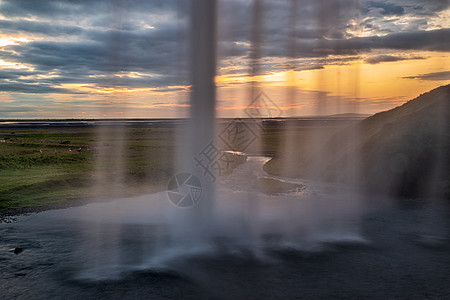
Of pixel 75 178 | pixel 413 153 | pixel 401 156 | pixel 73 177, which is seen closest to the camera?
pixel 401 156

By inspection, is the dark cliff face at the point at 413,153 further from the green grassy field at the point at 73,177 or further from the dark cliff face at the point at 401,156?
the green grassy field at the point at 73,177

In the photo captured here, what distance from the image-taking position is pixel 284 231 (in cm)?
2181

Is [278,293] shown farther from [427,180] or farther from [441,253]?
[427,180]

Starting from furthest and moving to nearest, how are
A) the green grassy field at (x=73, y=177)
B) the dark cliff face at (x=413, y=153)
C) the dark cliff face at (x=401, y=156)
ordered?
the dark cliff face at (x=401, y=156) → the dark cliff face at (x=413, y=153) → the green grassy field at (x=73, y=177)

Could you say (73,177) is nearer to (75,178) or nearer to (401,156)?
(75,178)

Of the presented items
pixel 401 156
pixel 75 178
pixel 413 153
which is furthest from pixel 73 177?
pixel 413 153

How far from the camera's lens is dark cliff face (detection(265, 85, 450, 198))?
34219mm

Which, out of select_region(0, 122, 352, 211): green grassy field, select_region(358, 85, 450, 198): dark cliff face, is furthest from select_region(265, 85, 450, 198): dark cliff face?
select_region(0, 122, 352, 211): green grassy field

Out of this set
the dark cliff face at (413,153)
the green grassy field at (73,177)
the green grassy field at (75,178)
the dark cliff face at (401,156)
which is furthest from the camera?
the dark cliff face at (401,156)

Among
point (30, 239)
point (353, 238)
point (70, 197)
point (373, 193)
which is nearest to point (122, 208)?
point (70, 197)

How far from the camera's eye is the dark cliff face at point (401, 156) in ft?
112

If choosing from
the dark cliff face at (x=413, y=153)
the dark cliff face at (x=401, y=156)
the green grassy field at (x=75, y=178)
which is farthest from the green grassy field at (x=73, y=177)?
the dark cliff face at (x=413, y=153)

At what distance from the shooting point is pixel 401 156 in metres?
36.8

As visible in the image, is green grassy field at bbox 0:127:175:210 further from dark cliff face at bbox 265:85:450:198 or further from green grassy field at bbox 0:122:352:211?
dark cliff face at bbox 265:85:450:198
